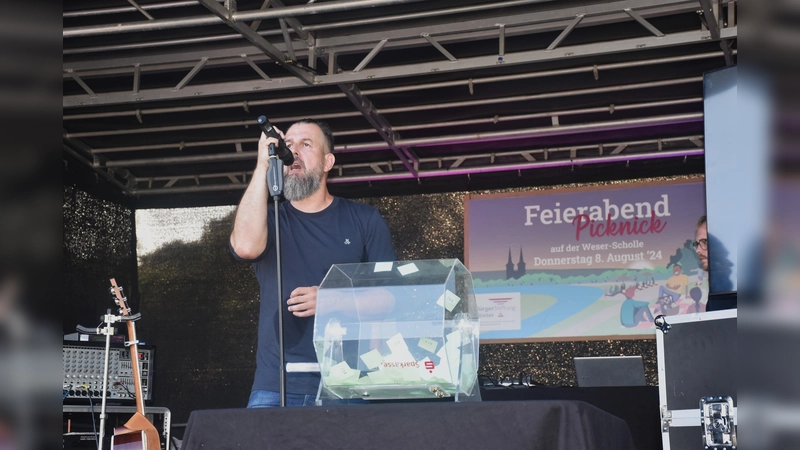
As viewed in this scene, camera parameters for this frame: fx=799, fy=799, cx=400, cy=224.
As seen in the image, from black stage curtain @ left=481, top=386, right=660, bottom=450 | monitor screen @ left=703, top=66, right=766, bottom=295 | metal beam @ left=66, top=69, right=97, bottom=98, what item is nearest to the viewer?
monitor screen @ left=703, top=66, right=766, bottom=295

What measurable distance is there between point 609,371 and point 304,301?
3.65 meters

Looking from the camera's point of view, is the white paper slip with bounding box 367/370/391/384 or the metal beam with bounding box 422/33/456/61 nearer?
the white paper slip with bounding box 367/370/391/384

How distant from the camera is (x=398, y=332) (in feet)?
5.36

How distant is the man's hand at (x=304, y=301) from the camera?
6.18ft

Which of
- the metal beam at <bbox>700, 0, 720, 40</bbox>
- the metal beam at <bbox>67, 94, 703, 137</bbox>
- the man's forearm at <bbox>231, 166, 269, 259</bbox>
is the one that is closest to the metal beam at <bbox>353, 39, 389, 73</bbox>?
the metal beam at <bbox>67, 94, 703, 137</bbox>

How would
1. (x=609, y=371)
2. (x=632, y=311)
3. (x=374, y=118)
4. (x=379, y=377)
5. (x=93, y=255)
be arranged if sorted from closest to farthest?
(x=379, y=377)
(x=609, y=371)
(x=374, y=118)
(x=632, y=311)
(x=93, y=255)

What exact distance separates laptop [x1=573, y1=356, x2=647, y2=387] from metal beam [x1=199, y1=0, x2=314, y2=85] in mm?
2681

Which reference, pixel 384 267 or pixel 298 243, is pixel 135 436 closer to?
pixel 298 243

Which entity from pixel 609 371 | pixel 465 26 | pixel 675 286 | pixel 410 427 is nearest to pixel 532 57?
pixel 465 26

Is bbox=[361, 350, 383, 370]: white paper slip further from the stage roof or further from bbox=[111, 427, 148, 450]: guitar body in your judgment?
A: the stage roof

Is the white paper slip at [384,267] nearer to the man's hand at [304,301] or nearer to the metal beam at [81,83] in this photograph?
the man's hand at [304,301]

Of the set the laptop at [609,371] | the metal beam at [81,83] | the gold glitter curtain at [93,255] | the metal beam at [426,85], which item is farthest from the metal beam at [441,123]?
the laptop at [609,371]

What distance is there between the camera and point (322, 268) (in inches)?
87.4

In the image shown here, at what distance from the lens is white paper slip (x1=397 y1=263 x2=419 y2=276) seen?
5.65 ft
